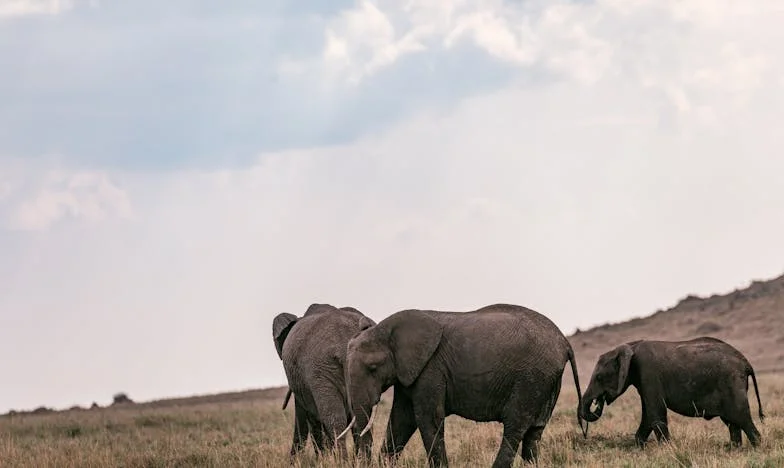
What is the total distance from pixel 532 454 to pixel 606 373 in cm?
366

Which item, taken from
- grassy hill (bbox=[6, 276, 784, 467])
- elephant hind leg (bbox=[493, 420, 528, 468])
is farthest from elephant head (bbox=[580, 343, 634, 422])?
elephant hind leg (bbox=[493, 420, 528, 468])

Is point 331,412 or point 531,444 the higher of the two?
point 331,412

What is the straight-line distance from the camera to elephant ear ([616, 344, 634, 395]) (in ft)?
51.3

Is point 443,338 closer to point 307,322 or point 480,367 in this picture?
point 480,367

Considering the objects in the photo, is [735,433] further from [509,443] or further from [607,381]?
[509,443]

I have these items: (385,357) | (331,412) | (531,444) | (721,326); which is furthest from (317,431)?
(721,326)

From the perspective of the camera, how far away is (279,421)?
2477 cm

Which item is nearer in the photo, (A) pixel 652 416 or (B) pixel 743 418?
(B) pixel 743 418

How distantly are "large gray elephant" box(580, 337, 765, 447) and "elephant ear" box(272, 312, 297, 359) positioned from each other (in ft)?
13.9

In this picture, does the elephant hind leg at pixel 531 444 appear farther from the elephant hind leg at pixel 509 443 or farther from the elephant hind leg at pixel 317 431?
the elephant hind leg at pixel 317 431

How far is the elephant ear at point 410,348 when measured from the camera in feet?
38.5

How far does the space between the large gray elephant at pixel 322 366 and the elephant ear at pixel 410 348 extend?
3.09ft

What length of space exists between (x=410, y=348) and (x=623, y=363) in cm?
507

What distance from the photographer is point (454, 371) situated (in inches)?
471
